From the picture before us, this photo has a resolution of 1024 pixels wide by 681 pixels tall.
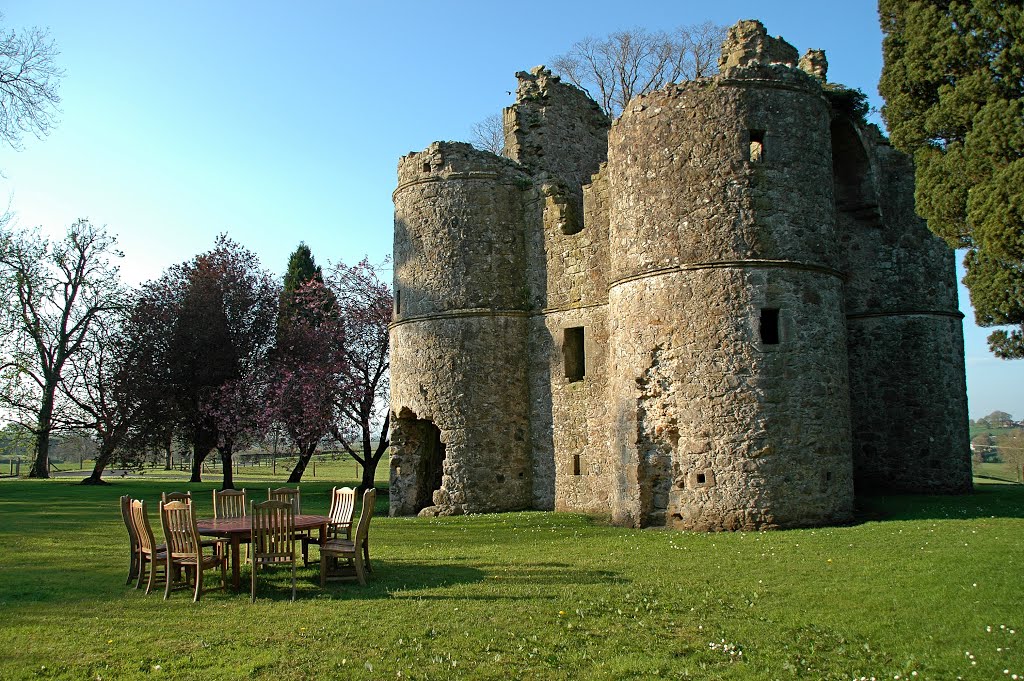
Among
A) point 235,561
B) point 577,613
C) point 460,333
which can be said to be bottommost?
point 577,613

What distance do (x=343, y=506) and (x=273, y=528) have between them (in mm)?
2292

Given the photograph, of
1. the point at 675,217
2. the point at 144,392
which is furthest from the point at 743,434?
the point at 144,392

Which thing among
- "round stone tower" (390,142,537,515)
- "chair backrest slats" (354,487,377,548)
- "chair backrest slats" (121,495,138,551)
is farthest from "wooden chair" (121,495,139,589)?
"round stone tower" (390,142,537,515)

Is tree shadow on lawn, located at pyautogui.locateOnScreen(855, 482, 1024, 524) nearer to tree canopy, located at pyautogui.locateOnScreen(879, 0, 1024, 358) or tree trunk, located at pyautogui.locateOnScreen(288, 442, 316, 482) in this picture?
tree canopy, located at pyautogui.locateOnScreen(879, 0, 1024, 358)

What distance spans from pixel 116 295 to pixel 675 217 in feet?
96.0

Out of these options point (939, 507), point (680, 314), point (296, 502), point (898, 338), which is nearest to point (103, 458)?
point (296, 502)

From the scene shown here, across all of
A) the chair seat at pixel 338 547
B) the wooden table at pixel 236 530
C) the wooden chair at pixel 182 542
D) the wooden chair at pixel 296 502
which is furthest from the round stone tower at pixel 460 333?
the wooden chair at pixel 182 542

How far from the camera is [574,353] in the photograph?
19.0m

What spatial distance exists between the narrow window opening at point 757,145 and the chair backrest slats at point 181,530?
35.3 ft

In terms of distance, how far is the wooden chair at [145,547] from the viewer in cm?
983

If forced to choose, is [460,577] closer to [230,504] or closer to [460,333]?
[230,504]

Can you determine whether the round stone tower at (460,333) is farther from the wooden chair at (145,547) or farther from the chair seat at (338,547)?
the wooden chair at (145,547)

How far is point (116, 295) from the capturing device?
119ft

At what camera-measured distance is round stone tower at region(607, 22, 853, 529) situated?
14.0 m
